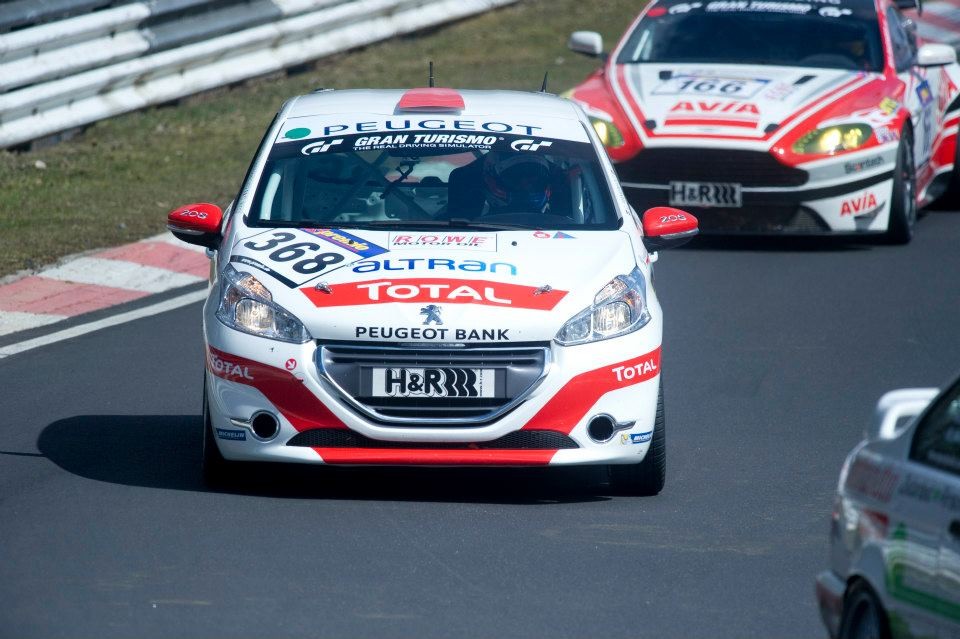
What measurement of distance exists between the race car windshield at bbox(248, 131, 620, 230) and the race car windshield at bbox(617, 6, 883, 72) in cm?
587

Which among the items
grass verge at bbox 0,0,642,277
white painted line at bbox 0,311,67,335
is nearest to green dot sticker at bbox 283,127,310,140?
white painted line at bbox 0,311,67,335

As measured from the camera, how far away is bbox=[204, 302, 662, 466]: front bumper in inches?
268

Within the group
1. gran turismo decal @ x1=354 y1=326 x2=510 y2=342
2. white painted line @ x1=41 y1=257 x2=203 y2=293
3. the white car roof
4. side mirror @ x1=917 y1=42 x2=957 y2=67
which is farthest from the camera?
side mirror @ x1=917 y1=42 x2=957 y2=67

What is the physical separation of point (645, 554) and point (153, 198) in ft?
26.6

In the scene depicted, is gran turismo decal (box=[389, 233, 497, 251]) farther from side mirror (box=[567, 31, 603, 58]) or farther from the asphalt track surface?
Answer: side mirror (box=[567, 31, 603, 58])

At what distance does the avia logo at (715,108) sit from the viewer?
12.8m

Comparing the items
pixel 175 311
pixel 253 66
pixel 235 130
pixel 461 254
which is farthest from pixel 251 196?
pixel 253 66

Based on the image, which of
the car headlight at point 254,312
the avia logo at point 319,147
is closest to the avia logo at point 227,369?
the car headlight at point 254,312

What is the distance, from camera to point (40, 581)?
5.90m

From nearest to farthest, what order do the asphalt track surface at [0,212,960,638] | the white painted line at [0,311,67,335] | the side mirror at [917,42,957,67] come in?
the asphalt track surface at [0,212,960,638]
the white painted line at [0,311,67,335]
the side mirror at [917,42,957,67]

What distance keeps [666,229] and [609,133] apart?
5.11 meters

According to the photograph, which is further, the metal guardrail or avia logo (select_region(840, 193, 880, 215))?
the metal guardrail

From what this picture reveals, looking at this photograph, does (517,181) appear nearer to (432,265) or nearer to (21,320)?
(432,265)

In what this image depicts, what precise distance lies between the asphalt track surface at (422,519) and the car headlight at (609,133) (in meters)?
2.77
